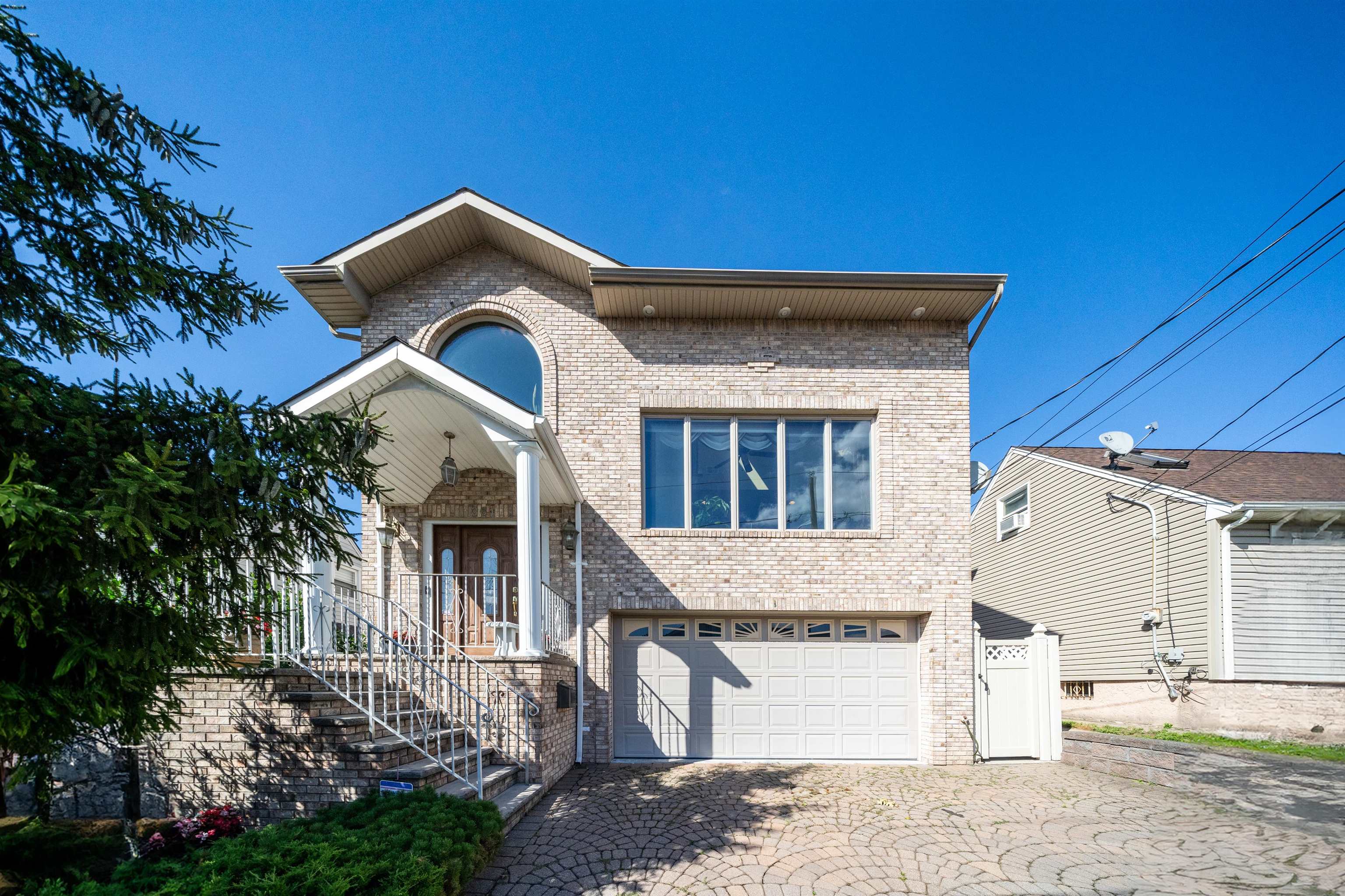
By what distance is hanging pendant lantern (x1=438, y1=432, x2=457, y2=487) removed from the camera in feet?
27.0

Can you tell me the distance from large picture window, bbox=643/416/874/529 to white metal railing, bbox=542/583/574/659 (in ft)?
5.10

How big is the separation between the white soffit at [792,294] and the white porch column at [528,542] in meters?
3.00

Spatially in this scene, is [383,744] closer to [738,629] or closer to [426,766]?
[426,766]

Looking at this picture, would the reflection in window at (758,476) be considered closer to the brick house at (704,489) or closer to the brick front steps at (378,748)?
the brick house at (704,489)

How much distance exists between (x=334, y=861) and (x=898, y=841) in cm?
428

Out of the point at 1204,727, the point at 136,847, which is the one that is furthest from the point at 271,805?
the point at 1204,727

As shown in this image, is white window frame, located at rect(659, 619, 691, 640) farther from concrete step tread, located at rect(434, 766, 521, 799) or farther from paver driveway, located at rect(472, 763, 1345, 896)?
concrete step tread, located at rect(434, 766, 521, 799)

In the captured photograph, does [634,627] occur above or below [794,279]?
below

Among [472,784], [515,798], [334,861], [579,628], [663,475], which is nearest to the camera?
[334,861]

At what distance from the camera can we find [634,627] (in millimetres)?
9633

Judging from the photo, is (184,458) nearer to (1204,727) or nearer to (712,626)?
(712,626)

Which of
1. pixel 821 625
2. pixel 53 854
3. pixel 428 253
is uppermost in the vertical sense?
pixel 428 253

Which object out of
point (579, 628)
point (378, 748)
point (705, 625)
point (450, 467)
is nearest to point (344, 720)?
point (378, 748)

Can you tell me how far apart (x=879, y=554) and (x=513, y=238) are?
21.5 ft
